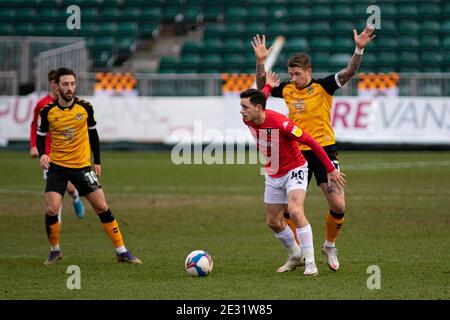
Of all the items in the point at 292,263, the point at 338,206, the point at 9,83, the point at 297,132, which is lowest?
the point at 292,263

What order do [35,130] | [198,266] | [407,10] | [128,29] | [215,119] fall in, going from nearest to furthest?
1. [198,266]
2. [35,130]
3. [215,119]
4. [407,10]
5. [128,29]

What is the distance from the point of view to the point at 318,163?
32.9 ft

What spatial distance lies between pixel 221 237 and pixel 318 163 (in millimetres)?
2829

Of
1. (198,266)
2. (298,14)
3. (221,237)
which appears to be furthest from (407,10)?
(198,266)

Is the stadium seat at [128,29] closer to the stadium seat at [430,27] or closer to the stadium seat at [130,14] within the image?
the stadium seat at [130,14]

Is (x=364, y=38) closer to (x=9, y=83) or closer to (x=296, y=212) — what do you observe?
A: (x=296, y=212)

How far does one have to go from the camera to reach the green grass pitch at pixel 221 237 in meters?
8.48

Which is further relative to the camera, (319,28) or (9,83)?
(319,28)

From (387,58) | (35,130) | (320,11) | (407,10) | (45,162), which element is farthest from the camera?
(320,11)

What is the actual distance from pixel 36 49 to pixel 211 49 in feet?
21.9

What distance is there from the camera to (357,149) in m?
26.6

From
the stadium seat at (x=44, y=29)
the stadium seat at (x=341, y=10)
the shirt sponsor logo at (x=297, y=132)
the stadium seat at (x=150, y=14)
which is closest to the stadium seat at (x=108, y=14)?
the stadium seat at (x=150, y=14)
